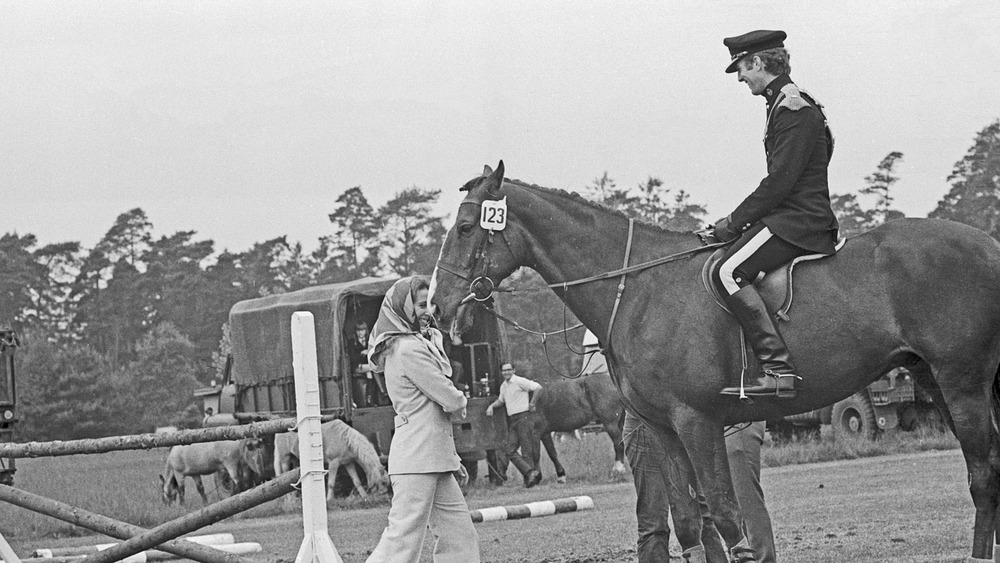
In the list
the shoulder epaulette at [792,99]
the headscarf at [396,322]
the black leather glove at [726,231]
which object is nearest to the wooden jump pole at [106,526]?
the headscarf at [396,322]

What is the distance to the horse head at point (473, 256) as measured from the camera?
305 inches

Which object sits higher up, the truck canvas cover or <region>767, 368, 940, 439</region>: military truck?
the truck canvas cover

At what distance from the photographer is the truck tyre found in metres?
24.7

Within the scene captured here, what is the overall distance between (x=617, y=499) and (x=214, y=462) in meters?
8.73

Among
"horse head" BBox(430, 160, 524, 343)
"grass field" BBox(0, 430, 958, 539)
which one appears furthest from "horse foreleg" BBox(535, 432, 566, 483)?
"horse head" BBox(430, 160, 524, 343)

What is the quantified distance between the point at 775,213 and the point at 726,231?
32cm

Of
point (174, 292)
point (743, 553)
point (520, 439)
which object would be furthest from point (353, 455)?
point (174, 292)

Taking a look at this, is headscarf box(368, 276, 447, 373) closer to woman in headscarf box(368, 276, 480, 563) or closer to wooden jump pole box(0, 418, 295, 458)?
woman in headscarf box(368, 276, 480, 563)

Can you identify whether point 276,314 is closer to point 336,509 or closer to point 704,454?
point 336,509

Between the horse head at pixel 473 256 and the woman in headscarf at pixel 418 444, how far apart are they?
159 mm

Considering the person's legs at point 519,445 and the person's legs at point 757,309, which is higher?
the person's legs at point 757,309

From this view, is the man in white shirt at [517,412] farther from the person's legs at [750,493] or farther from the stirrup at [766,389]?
the stirrup at [766,389]

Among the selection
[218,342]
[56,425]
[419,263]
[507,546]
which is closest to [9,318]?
[218,342]

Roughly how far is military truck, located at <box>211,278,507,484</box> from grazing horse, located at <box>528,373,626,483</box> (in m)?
0.94
